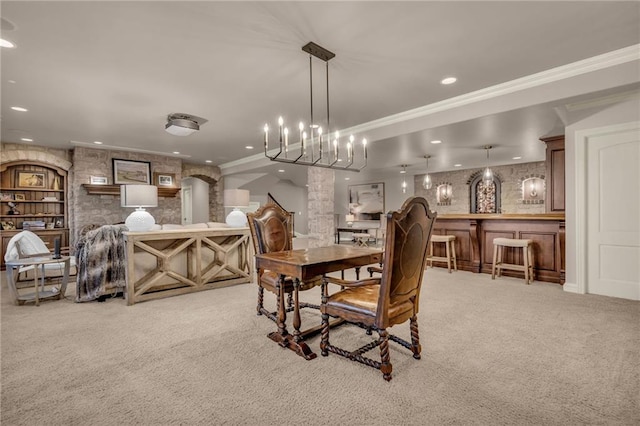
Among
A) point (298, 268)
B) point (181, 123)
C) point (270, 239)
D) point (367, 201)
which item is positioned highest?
point (181, 123)

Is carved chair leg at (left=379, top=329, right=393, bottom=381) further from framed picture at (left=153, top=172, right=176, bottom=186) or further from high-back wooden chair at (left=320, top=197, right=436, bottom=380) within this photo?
framed picture at (left=153, top=172, right=176, bottom=186)

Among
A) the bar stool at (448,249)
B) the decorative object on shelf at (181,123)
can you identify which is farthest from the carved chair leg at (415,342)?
the decorative object on shelf at (181,123)

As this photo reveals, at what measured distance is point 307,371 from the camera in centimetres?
203

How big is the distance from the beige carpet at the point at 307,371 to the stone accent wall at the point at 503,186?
7171 millimetres

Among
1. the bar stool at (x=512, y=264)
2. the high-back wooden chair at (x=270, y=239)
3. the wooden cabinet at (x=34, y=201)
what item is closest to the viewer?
the high-back wooden chair at (x=270, y=239)

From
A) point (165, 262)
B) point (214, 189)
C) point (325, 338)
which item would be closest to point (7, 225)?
point (214, 189)

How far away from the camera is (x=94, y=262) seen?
144 inches

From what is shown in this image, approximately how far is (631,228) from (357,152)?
4168mm

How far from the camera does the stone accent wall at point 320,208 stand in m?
6.10

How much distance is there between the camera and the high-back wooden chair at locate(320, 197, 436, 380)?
1.86 m

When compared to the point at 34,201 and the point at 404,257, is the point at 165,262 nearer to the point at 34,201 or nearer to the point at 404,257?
the point at 404,257

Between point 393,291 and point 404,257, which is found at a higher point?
point 404,257

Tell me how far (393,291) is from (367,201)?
10878 mm

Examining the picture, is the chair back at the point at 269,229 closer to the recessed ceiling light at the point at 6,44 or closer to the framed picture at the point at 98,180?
the recessed ceiling light at the point at 6,44
